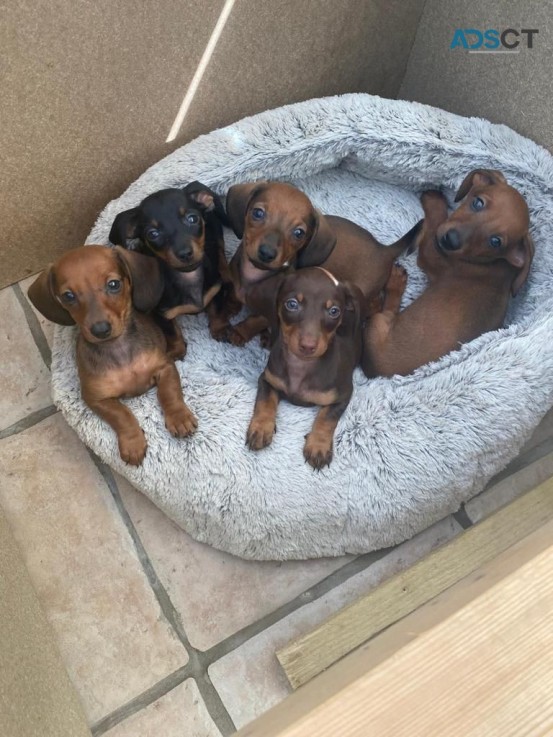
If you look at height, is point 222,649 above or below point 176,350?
below

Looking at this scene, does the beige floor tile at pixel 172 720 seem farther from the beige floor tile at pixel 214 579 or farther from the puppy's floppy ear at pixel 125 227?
the puppy's floppy ear at pixel 125 227

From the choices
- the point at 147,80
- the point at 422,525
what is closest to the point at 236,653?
the point at 422,525

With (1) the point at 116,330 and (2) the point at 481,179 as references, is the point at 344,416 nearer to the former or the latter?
(1) the point at 116,330

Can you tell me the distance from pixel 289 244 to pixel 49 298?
0.79 metres

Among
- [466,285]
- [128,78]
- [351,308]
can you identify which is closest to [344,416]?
[351,308]

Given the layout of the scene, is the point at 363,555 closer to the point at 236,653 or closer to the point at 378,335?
the point at 236,653

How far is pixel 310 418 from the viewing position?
2.42m

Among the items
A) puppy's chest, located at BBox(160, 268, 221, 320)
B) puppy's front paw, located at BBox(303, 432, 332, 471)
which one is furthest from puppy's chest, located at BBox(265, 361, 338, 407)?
puppy's chest, located at BBox(160, 268, 221, 320)

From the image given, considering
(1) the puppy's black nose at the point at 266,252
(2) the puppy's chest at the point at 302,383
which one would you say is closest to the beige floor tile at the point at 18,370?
(2) the puppy's chest at the point at 302,383

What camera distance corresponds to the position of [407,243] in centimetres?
273

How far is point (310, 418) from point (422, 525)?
60 centimetres

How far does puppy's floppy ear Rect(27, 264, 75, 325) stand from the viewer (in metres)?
2.11

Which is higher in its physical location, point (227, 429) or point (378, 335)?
point (378, 335)

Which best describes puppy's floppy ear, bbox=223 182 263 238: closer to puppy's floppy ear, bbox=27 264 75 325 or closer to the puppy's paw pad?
puppy's floppy ear, bbox=27 264 75 325
